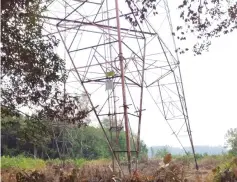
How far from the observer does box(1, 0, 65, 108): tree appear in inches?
166

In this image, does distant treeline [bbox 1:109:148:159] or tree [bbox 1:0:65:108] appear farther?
distant treeline [bbox 1:109:148:159]

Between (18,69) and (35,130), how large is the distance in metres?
1.19

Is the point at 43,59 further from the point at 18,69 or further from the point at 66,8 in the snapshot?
the point at 66,8

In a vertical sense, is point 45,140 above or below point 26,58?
below

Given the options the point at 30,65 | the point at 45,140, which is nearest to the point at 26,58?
the point at 30,65

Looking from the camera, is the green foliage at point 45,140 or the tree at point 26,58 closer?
the tree at point 26,58

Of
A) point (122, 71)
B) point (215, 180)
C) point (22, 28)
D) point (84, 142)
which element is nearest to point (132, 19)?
point (122, 71)

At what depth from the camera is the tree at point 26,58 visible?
13.8 ft

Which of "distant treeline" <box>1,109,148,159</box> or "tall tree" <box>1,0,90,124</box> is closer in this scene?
"tall tree" <box>1,0,90,124</box>

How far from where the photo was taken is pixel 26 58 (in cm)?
448

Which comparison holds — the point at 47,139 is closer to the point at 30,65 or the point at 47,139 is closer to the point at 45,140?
the point at 45,140

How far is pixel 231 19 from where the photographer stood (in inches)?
220

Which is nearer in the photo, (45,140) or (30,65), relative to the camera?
(30,65)

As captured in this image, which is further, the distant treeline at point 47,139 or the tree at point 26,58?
the distant treeline at point 47,139
